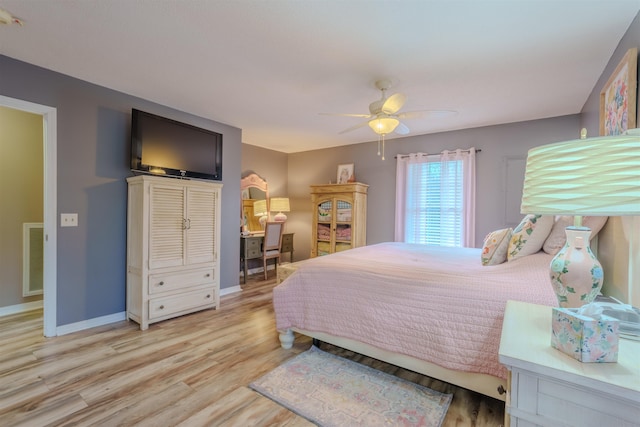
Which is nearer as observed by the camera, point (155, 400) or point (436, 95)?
point (155, 400)

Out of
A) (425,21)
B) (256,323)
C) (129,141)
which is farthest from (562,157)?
(129,141)

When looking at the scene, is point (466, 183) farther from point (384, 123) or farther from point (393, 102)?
point (393, 102)

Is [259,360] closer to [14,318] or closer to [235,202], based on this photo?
[235,202]

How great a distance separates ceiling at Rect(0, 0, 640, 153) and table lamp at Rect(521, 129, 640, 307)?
1244mm

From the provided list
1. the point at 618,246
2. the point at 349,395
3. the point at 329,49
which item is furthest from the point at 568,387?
the point at 329,49

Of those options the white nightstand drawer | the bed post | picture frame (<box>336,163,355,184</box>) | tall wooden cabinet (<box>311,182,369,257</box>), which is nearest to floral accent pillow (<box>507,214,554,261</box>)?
the white nightstand drawer

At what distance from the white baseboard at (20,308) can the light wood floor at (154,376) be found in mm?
180

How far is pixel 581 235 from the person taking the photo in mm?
1030

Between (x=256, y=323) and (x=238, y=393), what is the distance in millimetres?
1117

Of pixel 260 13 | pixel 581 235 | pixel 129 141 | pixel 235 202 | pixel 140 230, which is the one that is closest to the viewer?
pixel 581 235

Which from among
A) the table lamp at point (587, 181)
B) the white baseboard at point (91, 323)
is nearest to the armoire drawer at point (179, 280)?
the white baseboard at point (91, 323)

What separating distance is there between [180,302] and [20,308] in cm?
183

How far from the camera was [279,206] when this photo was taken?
5.26 m

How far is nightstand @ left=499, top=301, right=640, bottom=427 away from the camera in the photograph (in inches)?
27.7
